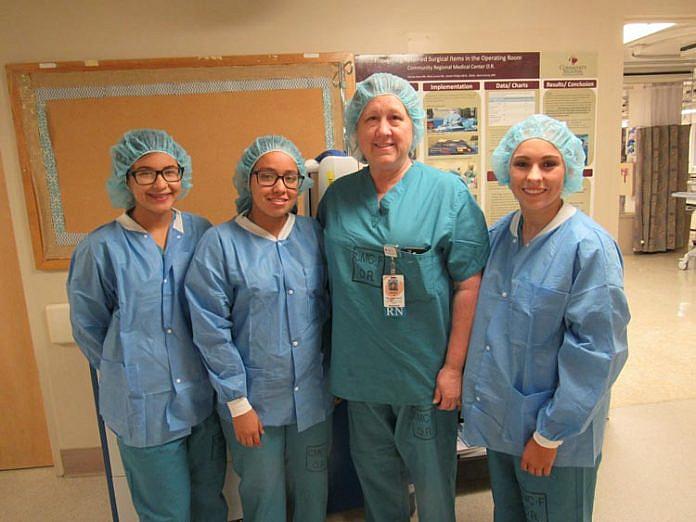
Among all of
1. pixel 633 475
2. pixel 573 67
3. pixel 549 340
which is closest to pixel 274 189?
pixel 549 340

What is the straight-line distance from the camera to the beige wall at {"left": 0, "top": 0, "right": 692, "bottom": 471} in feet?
7.01

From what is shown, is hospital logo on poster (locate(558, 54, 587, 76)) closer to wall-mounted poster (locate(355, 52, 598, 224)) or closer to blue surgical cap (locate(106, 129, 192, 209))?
wall-mounted poster (locate(355, 52, 598, 224))

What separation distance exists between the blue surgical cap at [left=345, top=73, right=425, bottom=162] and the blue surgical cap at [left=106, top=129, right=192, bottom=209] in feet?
1.84

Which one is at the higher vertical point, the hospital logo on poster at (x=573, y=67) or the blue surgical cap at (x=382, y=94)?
the hospital logo on poster at (x=573, y=67)

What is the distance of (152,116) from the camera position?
221 cm

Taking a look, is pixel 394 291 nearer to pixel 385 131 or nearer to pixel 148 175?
pixel 385 131

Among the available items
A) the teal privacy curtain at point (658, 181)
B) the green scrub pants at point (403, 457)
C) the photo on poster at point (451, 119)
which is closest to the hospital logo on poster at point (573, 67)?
the photo on poster at point (451, 119)

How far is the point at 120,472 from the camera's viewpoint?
177cm

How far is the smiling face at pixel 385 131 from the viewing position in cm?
139

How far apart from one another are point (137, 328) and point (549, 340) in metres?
1.16

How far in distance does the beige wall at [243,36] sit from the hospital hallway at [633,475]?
23 centimetres

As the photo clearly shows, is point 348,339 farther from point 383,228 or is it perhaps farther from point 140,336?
point 140,336

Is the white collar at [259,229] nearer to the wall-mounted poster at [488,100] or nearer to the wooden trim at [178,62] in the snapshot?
the wooden trim at [178,62]

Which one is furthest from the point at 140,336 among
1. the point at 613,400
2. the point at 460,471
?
the point at 613,400
